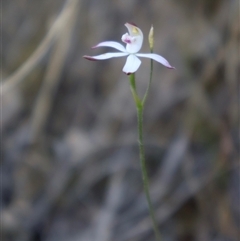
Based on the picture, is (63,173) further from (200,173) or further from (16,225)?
(200,173)

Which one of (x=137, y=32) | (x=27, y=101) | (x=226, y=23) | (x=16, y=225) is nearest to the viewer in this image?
(x=137, y=32)

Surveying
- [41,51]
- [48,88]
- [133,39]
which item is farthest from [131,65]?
[48,88]

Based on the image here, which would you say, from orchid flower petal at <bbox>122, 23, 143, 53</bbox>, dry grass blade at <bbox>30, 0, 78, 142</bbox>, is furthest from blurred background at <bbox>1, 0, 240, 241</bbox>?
orchid flower petal at <bbox>122, 23, 143, 53</bbox>

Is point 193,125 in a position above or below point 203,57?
below

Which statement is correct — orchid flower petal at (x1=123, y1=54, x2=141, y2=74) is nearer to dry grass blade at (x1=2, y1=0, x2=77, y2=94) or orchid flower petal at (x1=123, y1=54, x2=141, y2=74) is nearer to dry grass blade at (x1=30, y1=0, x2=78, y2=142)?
dry grass blade at (x1=2, y1=0, x2=77, y2=94)

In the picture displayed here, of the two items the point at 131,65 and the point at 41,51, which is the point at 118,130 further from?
the point at 131,65

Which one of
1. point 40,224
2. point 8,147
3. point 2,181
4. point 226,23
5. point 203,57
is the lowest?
point 40,224

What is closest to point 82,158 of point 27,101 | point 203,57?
point 27,101
